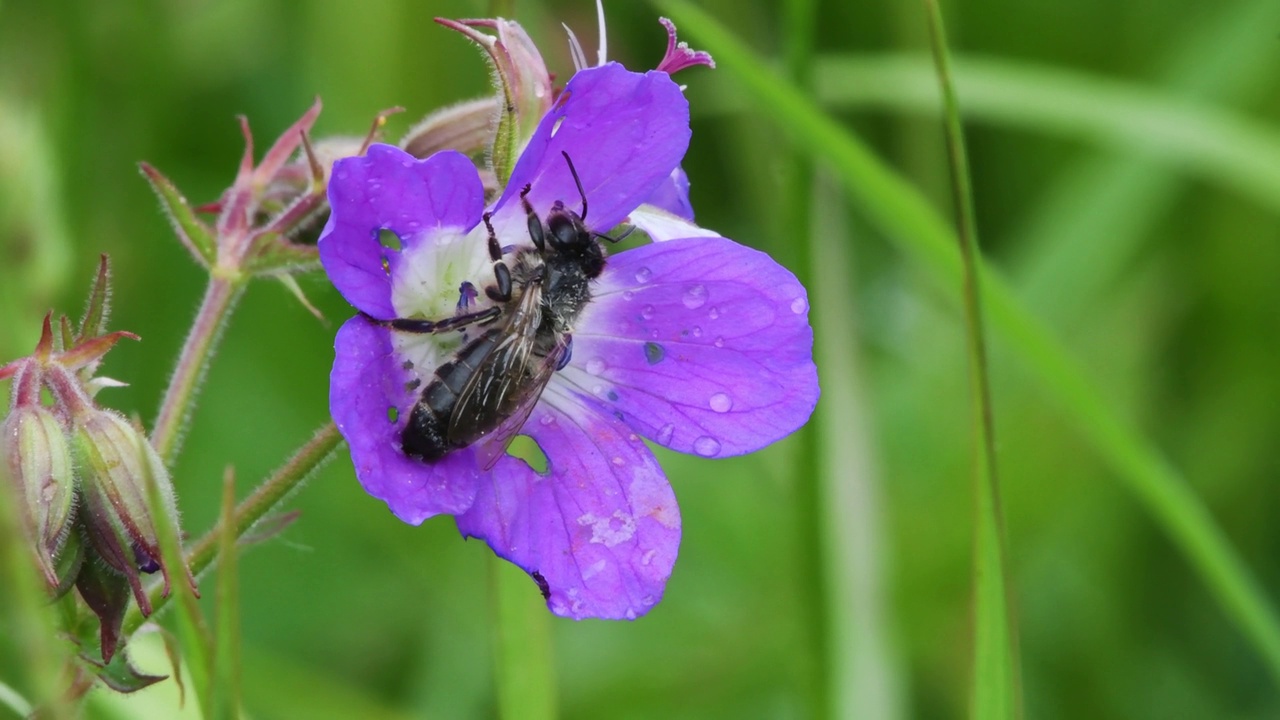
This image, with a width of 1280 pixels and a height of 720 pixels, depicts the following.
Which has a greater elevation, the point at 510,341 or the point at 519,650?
the point at 510,341

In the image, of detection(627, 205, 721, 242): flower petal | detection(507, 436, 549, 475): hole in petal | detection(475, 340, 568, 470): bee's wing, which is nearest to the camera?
detection(475, 340, 568, 470): bee's wing

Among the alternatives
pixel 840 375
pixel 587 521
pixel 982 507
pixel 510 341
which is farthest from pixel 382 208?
pixel 840 375

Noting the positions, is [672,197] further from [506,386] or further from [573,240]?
[506,386]

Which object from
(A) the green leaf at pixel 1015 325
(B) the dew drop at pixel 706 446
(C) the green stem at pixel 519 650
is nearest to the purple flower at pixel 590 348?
(B) the dew drop at pixel 706 446

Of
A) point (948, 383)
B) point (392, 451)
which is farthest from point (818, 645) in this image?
point (948, 383)

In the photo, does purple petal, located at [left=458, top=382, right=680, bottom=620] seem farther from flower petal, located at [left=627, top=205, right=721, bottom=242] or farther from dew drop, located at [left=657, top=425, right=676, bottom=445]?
flower petal, located at [left=627, top=205, right=721, bottom=242]

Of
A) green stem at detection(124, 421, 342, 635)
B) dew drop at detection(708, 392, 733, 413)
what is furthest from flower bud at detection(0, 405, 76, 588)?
dew drop at detection(708, 392, 733, 413)
